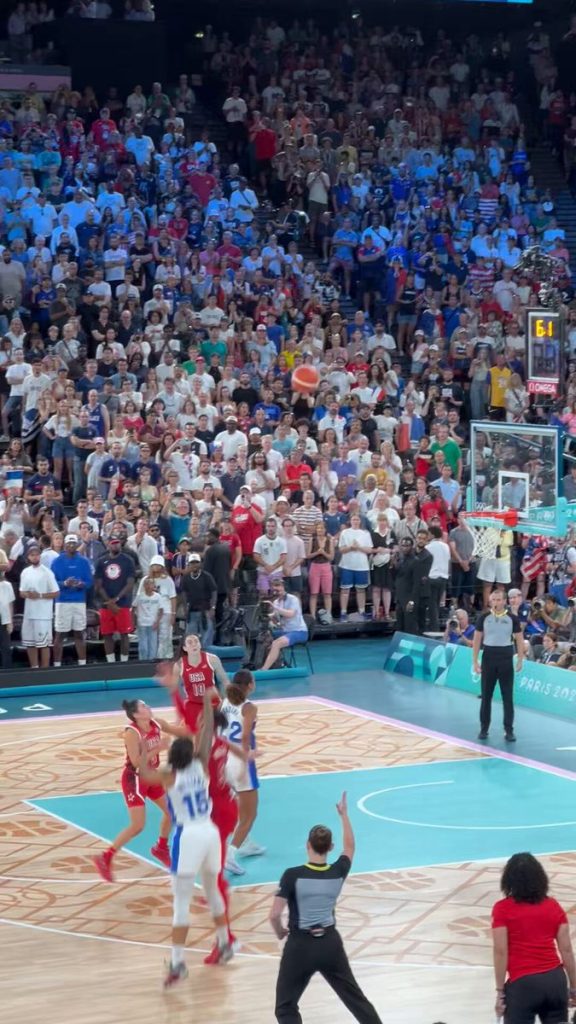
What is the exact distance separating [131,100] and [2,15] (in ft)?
13.9

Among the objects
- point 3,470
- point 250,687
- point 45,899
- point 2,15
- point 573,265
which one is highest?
point 2,15

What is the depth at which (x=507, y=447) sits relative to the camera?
20047 millimetres

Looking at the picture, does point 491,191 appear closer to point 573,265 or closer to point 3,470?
point 573,265

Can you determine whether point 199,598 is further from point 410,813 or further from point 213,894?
point 213,894

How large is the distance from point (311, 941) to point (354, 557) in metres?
15.3

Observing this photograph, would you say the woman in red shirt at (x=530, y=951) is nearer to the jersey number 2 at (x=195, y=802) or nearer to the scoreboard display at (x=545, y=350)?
the jersey number 2 at (x=195, y=802)

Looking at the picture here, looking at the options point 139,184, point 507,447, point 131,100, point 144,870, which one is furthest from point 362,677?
point 131,100

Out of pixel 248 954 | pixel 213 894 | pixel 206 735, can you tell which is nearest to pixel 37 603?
pixel 206 735

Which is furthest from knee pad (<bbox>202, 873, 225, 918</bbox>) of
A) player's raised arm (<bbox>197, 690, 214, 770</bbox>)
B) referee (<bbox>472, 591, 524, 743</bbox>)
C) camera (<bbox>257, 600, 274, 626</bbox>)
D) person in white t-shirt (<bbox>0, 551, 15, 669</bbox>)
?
camera (<bbox>257, 600, 274, 626</bbox>)

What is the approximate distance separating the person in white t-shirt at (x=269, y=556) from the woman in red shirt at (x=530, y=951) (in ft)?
50.3

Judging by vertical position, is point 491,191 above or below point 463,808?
above

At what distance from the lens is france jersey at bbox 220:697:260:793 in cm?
1405

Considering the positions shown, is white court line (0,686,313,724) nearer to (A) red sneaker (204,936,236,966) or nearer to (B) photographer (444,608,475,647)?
(B) photographer (444,608,475,647)

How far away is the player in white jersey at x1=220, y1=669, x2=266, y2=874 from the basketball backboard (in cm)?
601
